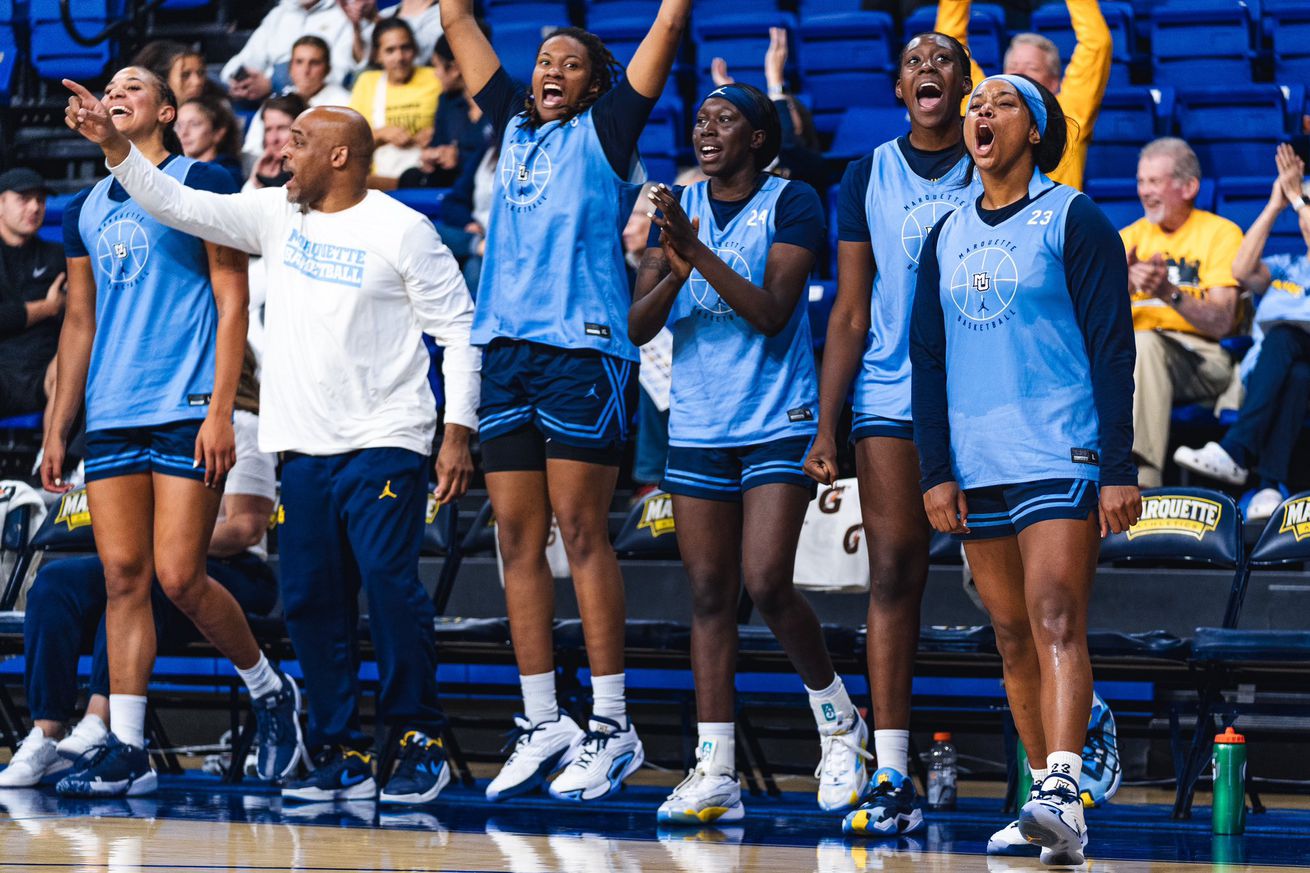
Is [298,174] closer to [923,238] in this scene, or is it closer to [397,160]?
[923,238]

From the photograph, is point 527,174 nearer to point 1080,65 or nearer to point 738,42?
point 1080,65

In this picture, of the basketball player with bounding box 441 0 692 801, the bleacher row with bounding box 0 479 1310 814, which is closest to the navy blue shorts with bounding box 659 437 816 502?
the basketball player with bounding box 441 0 692 801

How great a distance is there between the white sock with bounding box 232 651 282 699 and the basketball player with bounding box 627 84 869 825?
145 centimetres

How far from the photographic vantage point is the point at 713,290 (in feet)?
14.8

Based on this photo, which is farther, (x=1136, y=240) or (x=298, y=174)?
(x=1136, y=240)

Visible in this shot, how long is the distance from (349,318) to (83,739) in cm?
139

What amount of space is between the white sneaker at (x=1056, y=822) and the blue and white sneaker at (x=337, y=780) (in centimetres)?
192

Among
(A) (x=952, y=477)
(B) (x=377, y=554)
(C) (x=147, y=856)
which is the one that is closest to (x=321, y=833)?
(C) (x=147, y=856)

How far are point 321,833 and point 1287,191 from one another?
14.1 ft

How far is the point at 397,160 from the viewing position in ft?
28.6

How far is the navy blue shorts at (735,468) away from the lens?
4.38m

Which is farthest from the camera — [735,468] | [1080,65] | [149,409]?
[1080,65]

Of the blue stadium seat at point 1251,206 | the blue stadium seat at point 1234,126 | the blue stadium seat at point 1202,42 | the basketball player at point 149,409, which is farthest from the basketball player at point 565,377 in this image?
the blue stadium seat at point 1202,42

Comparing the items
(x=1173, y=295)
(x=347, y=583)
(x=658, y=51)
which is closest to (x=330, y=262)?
(x=347, y=583)
